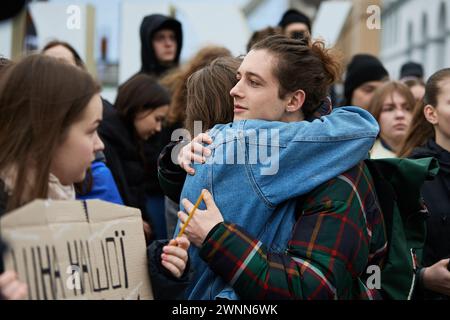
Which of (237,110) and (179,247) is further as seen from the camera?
(237,110)

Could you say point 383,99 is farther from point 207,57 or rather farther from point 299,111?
point 299,111

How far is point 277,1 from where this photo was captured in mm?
15406

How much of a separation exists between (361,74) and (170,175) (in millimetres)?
3846

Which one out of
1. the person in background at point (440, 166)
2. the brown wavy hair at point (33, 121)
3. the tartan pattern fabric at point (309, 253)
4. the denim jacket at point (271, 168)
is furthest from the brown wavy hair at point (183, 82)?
the brown wavy hair at point (33, 121)

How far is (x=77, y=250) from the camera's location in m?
2.15

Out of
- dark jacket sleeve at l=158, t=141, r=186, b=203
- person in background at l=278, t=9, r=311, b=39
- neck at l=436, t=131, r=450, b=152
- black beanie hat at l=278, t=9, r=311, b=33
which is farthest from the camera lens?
black beanie hat at l=278, t=9, r=311, b=33

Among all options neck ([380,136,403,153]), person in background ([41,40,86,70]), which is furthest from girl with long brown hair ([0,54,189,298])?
neck ([380,136,403,153])

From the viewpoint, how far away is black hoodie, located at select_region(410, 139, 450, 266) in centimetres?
362

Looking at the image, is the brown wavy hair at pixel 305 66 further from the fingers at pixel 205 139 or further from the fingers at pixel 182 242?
the fingers at pixel 182 242

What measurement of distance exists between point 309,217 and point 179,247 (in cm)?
44

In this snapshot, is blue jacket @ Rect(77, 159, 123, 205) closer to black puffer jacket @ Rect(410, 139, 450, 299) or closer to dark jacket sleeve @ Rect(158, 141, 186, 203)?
dark jacket sleeve @ Rect(158, 141, 186, 203)

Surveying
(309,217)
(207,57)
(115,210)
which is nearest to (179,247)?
(115,210)

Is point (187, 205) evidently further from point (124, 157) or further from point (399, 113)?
point (399, 113)
